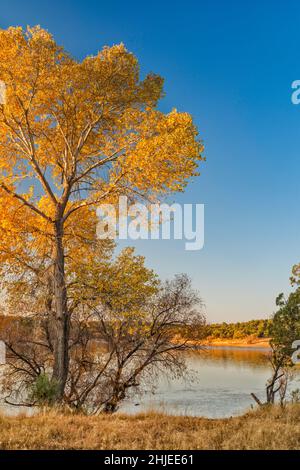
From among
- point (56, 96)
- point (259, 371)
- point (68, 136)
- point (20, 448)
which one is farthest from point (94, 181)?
point (259, 371)

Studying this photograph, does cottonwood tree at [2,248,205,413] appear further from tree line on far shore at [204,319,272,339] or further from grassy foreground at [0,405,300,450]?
tree line on far shore at [204,319,272,339]

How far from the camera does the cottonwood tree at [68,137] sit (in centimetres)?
1395

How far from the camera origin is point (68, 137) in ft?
50.9

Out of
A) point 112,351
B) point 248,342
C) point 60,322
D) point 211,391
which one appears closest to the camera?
point 60,322

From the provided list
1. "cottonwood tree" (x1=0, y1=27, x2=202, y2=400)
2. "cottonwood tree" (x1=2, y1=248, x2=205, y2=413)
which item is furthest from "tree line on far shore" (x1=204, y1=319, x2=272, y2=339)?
"cottonwood tree" (x1=0, y1=27, x2=202, y2=400)

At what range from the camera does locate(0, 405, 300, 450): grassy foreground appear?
25.3 feet

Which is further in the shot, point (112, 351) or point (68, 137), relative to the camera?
point (112, 351)

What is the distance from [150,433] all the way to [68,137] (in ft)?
33.5

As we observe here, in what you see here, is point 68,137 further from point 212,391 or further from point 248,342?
point 248,342

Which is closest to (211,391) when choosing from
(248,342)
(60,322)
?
(60,322)

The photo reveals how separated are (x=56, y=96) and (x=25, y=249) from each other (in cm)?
506

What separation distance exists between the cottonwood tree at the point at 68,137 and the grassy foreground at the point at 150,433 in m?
3.95

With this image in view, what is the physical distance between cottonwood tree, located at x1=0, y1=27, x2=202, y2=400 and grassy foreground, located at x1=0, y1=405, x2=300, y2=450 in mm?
3949

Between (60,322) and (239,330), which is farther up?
(60,322)
